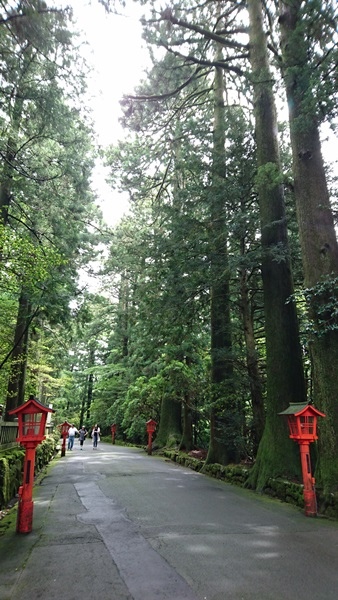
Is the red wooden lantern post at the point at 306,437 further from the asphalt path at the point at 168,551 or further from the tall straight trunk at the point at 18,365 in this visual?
the tall straight trunk at the point at 18,365

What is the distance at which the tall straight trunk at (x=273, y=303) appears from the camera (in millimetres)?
8070

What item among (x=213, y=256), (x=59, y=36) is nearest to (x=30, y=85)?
(x=59, y=36)

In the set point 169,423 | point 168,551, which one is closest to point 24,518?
point 168,551

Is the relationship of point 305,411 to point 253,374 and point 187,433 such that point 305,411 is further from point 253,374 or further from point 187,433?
point 187,433

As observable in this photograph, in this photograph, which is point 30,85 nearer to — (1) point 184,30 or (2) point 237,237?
(1) point 184,30

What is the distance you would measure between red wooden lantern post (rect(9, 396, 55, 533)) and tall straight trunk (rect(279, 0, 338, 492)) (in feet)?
15.0

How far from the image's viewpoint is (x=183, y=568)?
3.56 m

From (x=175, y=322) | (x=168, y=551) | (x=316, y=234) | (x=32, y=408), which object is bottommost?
(x=168, y=551)

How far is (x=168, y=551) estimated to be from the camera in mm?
4031

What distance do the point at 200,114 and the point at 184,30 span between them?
4.82 m

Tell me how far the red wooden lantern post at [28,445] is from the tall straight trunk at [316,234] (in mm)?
4583

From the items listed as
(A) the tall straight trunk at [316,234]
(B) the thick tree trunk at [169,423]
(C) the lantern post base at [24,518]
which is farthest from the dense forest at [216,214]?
(C) the lantern post base at [24,518]

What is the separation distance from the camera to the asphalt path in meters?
3.17

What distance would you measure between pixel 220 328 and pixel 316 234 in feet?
15.4
